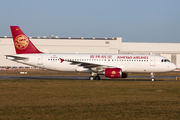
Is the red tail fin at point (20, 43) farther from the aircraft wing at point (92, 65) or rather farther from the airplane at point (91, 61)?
the aircraft wing at point (92, 65)

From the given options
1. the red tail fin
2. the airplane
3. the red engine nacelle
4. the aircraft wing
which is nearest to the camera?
the red engine nacelle

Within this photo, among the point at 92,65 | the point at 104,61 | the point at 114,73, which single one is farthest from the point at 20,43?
the point at 114,73

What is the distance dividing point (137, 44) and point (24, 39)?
191ft

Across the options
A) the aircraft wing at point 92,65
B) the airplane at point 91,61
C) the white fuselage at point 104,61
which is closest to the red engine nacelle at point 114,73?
the airplane at point 91,61

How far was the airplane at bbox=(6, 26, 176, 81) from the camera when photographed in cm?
3634

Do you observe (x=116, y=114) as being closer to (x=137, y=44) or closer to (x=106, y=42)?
(x=106, y=42)

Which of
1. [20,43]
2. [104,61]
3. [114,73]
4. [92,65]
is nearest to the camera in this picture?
[114,73]

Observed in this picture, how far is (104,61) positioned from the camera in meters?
37.0

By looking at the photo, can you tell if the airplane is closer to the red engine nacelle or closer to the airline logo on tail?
the airline logo on tail

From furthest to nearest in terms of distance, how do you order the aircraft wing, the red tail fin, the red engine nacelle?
the red tail fin, the aircraft wing, the red engine nacelle

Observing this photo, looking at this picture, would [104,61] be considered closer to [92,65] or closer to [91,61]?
[91,61]

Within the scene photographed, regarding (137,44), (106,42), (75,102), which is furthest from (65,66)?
(137,44)

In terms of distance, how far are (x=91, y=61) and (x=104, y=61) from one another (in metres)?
1.90

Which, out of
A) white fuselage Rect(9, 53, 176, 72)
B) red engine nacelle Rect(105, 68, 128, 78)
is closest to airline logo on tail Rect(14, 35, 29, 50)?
white fuselage Rect(9, 53, 176, 72)
